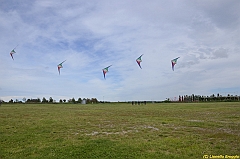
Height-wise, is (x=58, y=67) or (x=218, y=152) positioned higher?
(x=58, y=67)

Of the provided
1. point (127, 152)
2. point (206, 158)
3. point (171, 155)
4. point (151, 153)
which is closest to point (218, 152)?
point (206, 158)

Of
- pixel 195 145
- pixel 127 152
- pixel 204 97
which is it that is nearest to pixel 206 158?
pixel 195 145

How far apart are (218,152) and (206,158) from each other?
1.01 metres

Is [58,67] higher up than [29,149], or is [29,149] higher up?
[58,67]

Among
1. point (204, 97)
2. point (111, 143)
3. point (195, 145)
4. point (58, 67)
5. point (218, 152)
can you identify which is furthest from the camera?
point (204, 97)

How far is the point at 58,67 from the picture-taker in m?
47.1

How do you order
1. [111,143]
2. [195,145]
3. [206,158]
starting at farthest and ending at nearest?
[111,143] → [195,145] → [206,158]

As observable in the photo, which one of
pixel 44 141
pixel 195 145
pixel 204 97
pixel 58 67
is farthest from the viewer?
pixel 204 97

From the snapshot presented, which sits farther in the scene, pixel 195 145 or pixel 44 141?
pixel 44 141

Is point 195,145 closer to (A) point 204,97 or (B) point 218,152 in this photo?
(B) point 218,152

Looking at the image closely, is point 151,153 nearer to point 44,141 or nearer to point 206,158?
point 206,158

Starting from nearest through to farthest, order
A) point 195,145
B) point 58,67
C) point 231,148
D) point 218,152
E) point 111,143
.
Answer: point 218,152 < point 231,148 < point 195,145 < point 111,143 < point 58,67

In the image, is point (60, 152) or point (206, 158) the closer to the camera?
point (206, 158)

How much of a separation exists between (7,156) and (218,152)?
8622 mm
